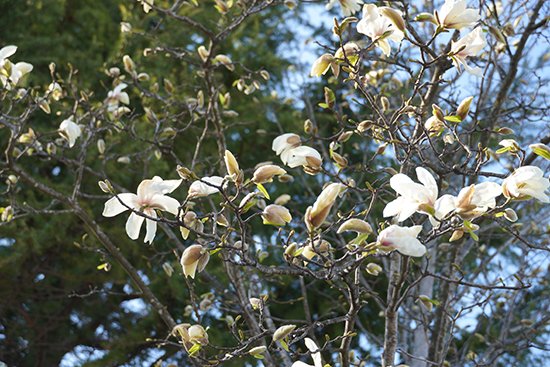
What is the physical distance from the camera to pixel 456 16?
56.9 inches

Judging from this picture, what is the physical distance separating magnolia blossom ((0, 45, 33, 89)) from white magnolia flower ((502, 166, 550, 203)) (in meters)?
1.50

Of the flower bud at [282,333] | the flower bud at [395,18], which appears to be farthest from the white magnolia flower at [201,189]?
the flower bud at [395,18]

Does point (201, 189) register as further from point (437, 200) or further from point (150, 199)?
point (437, 200)

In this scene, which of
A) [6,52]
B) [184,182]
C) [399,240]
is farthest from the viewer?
[184,182]

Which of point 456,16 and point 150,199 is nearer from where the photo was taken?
point 150,199

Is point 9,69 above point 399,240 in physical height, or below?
above

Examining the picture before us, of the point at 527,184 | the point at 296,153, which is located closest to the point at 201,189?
the point at 296,153

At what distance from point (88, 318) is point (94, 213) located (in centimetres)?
92

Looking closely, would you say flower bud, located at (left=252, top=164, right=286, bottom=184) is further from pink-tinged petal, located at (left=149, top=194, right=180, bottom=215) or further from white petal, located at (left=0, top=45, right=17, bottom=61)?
white petal, located at (left=0, top=45, right=17, bottom=61)

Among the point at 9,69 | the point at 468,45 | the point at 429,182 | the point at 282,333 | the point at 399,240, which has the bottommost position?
the point at 282,333

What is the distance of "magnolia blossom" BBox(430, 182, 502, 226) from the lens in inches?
47.2

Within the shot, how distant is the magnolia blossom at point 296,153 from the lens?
56.8 inches

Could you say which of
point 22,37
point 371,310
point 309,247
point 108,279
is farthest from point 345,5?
point 371,310

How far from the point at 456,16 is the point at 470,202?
1.51ft
